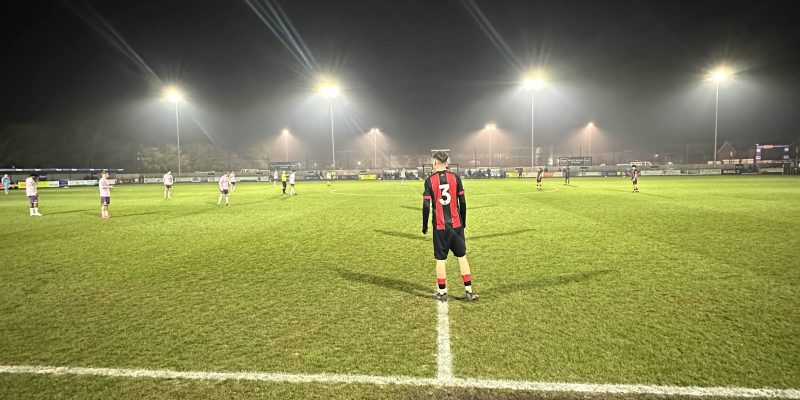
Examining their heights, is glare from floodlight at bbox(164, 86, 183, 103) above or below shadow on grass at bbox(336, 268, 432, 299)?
above

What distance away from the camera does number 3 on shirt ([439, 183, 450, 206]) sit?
19.6 feet

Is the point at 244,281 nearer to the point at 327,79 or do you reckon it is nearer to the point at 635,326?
the point at 635,326

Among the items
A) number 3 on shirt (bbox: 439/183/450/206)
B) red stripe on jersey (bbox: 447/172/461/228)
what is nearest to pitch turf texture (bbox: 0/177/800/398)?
red stripe on jersey (bbox: 447/172/461/228)

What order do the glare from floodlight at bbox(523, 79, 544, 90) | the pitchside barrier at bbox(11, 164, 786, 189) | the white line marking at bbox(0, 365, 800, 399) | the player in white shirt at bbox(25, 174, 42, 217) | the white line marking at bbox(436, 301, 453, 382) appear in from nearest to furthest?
1. the white line marking at bbox(0, 365, 800, 399)
2. the white line marking at bbox(436, 301, 453, 382)
3. the player in white shirt at bbox(25, 174, 42, 217)
4. the glare from floodlight at bbox(523, 79, 544, 90)
5. the pitchside barrier at bbox(11, 164, 786, 189)

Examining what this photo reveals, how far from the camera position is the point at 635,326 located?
4.91 m

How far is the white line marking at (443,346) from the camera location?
152 inches

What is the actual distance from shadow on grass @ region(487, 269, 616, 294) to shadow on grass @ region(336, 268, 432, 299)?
1064 millimetres

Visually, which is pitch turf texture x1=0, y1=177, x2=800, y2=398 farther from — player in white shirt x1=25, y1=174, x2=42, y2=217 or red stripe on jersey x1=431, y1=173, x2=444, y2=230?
player in white shirt x1=25, y1=174, x2=42, y2=217

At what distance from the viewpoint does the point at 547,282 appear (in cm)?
682

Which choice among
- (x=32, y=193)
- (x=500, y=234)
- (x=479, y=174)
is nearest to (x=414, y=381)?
(x=500, y=234)

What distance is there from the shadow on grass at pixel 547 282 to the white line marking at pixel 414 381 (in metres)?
2.70

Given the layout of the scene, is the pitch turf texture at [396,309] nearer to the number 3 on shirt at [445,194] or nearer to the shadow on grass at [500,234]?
the shadow on grass at [500,234]

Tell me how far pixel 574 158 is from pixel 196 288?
204ft

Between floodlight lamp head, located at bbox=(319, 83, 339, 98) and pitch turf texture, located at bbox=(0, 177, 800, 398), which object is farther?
floodlight lamp head, located at bbox=(319, 83, 339, 98)
